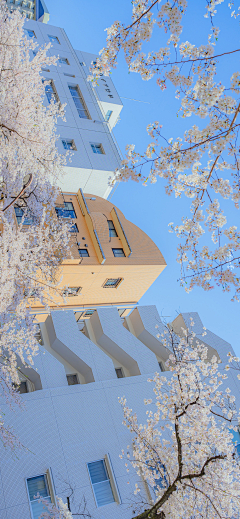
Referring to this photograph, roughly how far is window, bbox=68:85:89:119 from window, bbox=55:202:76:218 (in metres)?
7.70

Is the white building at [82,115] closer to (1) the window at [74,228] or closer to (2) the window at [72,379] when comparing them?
(1) the window at [74,228]

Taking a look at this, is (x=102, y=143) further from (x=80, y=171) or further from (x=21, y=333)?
(x=21, y=333)

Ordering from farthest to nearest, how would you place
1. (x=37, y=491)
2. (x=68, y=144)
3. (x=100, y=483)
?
(x=68, y=144) → (x=100, y=483) → (x=37, y=491)

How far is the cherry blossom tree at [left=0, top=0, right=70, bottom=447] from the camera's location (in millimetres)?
12641

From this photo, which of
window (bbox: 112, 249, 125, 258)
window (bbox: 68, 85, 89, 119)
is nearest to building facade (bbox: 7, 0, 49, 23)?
window (bbox: 68, 85, 89, 119)

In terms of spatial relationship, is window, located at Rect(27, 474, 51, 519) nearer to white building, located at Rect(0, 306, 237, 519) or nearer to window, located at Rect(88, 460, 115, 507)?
white building, located at Rect(0, 306, 237, 519)

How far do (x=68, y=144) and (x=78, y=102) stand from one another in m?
4.87

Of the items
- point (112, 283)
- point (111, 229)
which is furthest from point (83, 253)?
point (112, 283)

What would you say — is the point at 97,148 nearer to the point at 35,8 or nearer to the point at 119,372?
the point at 119,372

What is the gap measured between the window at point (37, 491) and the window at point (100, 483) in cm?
167

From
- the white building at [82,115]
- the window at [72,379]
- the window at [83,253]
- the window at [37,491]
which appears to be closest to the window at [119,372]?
the window at [72,379]

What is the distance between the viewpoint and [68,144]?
2359cm

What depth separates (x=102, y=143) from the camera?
25.0 meters

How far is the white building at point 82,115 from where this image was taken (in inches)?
915
